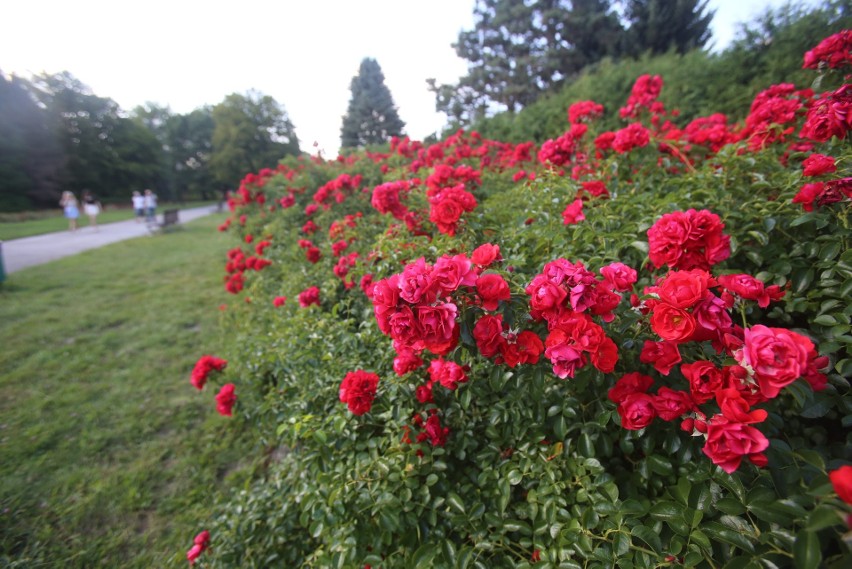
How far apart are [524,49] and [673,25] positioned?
6.48m

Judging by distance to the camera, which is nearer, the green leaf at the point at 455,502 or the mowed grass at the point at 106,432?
the green leaf at the point at 455,502

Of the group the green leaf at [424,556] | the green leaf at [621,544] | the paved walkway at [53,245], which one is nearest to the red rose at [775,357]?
the green leaf at [621,544]

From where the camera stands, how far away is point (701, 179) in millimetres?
1636

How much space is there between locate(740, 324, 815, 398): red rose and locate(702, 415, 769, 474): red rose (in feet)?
0.28

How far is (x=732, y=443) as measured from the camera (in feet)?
2.40

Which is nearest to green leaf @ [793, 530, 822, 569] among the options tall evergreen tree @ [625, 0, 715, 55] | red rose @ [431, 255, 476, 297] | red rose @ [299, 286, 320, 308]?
red rose @ [431, 255, 476, 297]

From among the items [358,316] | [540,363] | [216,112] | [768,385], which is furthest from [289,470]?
[216,112]

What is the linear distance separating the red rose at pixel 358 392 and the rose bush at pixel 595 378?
1 cm

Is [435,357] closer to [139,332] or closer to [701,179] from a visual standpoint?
[701,179]

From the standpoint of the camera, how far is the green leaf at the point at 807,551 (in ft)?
1.93

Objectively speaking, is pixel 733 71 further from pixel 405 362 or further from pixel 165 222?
pixel 165 222

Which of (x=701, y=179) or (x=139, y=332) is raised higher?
(x=701, y=179)

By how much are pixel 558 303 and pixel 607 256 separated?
0.58 meters

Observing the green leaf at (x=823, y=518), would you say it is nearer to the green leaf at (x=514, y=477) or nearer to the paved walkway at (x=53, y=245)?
the green leaf at (x=514, y=477)
